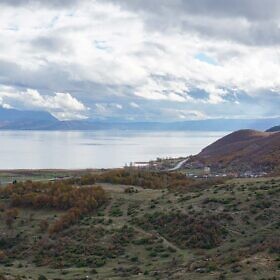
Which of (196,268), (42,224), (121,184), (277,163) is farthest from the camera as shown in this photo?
(277,163)

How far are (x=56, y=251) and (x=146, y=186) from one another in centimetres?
3267

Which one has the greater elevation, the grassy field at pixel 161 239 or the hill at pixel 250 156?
the hill at pixel 250 156

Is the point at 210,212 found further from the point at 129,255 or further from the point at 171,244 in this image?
the point at 129,255

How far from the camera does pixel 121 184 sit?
70.4 metres

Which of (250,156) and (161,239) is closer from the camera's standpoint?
(161,239)

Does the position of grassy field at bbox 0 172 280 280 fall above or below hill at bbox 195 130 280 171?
below

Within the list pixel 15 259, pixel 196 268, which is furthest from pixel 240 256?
pixel 15 259

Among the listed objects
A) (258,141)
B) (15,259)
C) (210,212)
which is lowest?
(15,259)

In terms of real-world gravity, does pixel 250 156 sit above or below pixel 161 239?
above

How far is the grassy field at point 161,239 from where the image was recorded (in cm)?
2973

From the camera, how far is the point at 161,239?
1580 inches

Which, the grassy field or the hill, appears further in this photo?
the hill

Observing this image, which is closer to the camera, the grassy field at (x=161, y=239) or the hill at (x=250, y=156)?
the grassy field at (x=161, y=239)

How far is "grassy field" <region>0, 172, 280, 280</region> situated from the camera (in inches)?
1171
